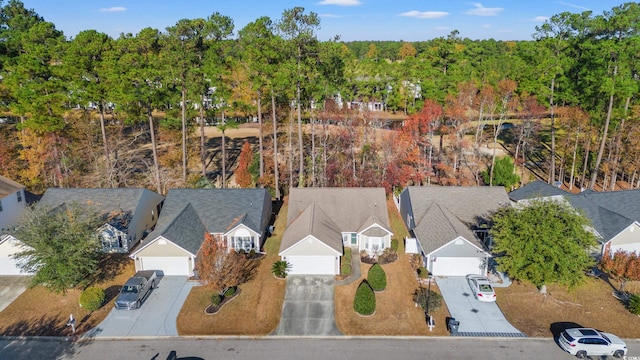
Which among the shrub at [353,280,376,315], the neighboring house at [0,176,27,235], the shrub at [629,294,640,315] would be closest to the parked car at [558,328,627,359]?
the shrub at [629,294,640,315]

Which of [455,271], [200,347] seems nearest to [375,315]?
[455,271]

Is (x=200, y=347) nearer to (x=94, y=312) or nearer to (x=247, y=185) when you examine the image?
(x=94, y=312)

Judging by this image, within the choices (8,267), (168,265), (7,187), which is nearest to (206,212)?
(168,265)

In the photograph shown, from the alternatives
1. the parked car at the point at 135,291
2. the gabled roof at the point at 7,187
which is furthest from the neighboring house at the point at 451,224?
the gabled roof at the point at 7,187

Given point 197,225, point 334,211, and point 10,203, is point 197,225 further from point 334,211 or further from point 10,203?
point 10,203

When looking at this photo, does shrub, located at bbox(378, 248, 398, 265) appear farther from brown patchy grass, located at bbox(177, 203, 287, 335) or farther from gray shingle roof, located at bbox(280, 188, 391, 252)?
brown patchy grass, located at bbox(177, 203, 287, 335)

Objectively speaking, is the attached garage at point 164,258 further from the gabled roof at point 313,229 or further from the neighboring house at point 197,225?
the gabled roof at point 313,229
